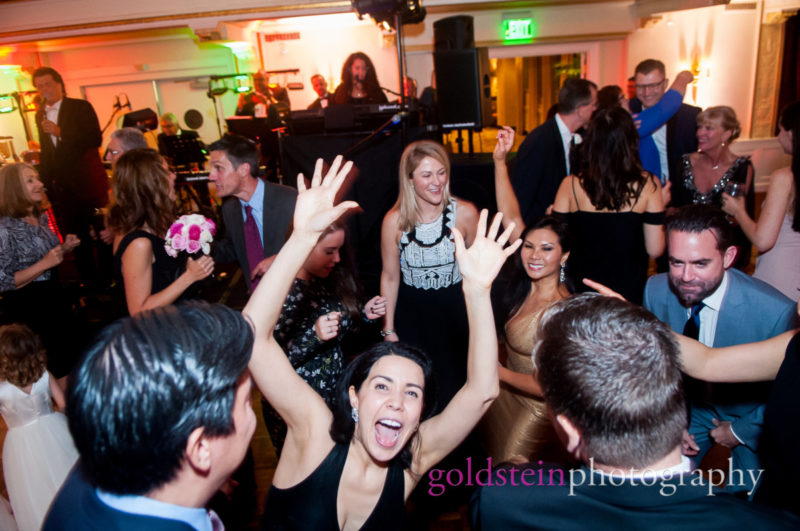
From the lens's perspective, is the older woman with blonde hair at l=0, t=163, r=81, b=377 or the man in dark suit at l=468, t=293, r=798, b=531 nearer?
the man in dark suit at l=468, t=293, r=798, b=531

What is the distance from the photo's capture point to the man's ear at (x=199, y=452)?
81cm

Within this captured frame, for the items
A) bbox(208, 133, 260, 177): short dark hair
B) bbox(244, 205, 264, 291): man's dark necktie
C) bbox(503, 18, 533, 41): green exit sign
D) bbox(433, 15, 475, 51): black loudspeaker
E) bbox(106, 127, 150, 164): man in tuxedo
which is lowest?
bbox(244, 205, 264, 291): man's dark necktie

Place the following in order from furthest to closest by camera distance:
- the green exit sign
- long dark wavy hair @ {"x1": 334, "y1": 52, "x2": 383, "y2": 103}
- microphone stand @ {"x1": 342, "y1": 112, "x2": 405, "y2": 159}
Answer: the green exit sign, long dark wavy hair @ {"x1": 334, "y1": 52, "x2": 383, "y2": 103}, microphone stand @ {"x1": 342, "y1": 112, "x2": 405, "y2": 159}

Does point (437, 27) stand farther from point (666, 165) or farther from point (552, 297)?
point (552, 297)

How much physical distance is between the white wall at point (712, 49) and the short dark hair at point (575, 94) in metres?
6.04

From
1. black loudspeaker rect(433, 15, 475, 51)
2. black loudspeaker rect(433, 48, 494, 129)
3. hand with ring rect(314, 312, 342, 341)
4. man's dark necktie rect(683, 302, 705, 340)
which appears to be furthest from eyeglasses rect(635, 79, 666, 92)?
hand with ring rect(314, 312, 342, 341)

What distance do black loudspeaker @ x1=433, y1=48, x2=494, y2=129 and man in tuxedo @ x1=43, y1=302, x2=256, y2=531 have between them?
420cm

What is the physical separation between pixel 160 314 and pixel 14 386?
172 centimetres

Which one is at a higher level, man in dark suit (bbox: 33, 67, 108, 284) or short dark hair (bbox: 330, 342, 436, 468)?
man in dark suit (bbox: 33, 67, 108, 284)

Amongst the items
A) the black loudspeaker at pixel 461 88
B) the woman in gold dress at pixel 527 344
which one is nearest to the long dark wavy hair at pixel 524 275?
the woman in gold dress at pixel 527 344

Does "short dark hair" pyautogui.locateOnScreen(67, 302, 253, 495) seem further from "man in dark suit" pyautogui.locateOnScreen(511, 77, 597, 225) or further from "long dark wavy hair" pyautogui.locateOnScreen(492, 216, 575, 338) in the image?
"man in dark suit" pyautogui.locateOnScreen(511, 77, 597, 225)

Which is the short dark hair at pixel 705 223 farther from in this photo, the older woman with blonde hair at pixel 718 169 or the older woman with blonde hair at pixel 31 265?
the older woman with blonde hair at pixel 31 265

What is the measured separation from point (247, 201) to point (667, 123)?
3053 mm

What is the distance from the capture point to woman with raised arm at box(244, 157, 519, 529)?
1.24 metres
